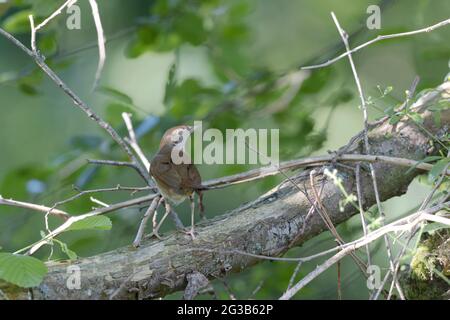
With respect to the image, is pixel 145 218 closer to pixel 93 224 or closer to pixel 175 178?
pixel 93 224

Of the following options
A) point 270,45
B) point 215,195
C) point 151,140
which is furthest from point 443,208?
point 270,45

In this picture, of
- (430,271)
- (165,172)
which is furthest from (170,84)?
(430,271)

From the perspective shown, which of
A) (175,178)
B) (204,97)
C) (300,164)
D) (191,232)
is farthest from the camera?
(204,97)

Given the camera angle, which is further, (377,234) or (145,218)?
(145,218)

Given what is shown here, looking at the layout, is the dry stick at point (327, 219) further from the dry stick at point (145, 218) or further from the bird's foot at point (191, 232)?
the dry stick at point (145, 218)

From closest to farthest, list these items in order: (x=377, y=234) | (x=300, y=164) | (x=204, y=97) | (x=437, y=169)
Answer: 1. (x=377, y=234)
2. (x=437, y=169)
3. (x=300, y=164)
4. (x=204, y=97)

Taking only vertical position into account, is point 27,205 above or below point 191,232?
above

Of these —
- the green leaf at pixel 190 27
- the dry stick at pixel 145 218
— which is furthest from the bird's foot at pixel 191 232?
the green leaf at pixel 190 27

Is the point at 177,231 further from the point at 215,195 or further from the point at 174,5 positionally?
the point at 215,195
